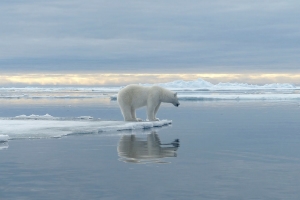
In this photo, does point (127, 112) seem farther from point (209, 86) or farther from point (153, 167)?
point (209, 86)

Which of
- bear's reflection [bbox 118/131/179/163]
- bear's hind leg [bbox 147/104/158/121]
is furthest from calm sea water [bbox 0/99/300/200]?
bear's hind leg [bbox 147/104/158/121]

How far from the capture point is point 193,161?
313 inches

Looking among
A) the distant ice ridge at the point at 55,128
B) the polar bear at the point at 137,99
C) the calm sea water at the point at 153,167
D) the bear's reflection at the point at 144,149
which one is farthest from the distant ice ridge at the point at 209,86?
the calm sea water at the point at 153,167

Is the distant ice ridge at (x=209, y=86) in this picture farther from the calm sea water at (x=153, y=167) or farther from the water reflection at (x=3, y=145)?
the water reflection at (x=3, y=145)

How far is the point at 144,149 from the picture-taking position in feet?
30.7

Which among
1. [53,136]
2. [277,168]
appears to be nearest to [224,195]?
[277,168]

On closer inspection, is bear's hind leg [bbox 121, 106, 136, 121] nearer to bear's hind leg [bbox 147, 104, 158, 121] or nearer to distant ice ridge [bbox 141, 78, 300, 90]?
bear's hind leg [bbox 147, 104, 158, 121]

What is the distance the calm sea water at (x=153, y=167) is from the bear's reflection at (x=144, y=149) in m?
0.02

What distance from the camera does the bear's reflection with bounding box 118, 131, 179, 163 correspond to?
27.0 feet

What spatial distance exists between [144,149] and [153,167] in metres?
2.05

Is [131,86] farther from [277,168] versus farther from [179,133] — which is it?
[277,168]

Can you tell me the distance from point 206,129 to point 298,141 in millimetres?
3230

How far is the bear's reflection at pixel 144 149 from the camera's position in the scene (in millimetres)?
8219

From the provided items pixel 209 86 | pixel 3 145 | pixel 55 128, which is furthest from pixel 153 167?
pixel 209 86
